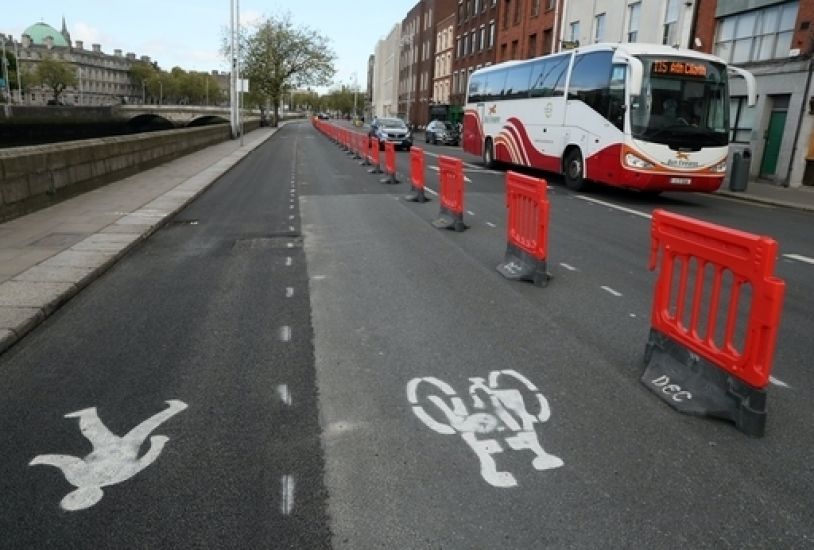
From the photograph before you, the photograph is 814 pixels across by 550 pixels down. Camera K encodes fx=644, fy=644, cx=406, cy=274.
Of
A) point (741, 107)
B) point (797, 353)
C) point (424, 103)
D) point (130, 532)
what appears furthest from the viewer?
point (424, 103)

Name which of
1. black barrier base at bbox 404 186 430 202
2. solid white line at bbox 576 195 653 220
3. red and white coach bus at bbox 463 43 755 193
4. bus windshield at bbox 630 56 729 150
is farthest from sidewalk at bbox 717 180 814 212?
black barrier base at bbox 404 186 430 202

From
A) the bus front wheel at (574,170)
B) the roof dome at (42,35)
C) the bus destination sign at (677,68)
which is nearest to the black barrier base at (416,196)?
the bus front wheel at (574,170)

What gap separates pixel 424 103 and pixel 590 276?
75.7 meters

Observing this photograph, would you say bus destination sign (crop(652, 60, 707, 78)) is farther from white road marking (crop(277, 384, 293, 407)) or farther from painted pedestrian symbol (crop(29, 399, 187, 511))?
painted pedestrian symbol (crop(29, 399, 187, 511))

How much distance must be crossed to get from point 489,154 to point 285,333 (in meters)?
20.4

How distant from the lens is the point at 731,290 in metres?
4.09

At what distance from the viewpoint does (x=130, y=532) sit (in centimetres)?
277

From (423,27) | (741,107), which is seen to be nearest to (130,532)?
(741,107)

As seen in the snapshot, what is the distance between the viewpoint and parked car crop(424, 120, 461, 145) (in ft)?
157

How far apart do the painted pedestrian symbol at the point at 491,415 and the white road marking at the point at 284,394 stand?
0.77m

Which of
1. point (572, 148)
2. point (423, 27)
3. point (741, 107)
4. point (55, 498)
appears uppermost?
point (423, 27)

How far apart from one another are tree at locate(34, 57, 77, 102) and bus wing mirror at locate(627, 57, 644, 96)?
453 ft

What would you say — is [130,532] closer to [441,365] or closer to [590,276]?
[441,365]

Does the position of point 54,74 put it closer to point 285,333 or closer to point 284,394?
point 285,333
